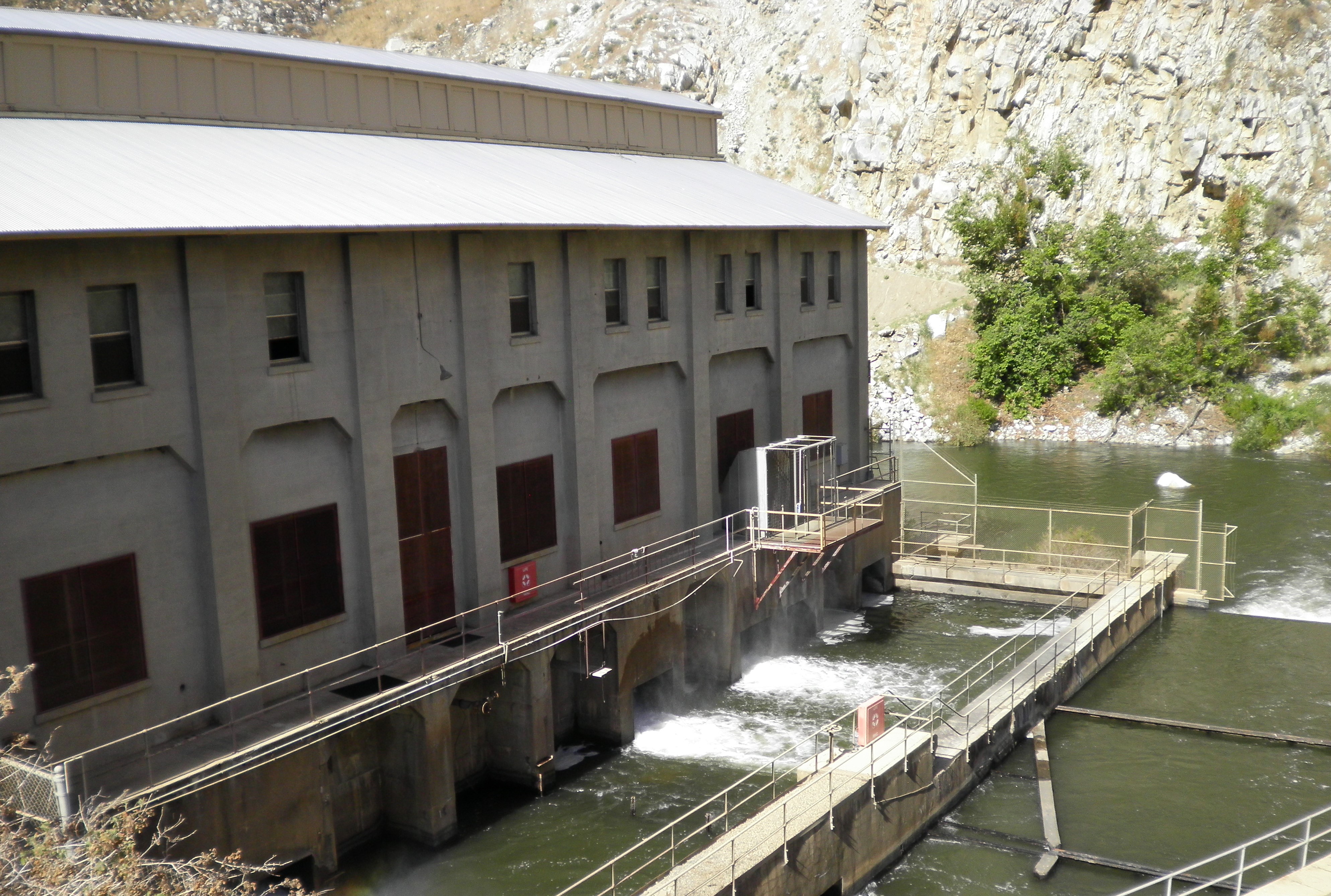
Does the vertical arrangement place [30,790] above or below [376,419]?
below

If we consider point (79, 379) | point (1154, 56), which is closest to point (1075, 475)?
point (1154, 56)

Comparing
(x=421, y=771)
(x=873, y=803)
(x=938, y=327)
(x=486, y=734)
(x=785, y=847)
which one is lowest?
(x=873, y=803)

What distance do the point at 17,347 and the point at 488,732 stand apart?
11575mm

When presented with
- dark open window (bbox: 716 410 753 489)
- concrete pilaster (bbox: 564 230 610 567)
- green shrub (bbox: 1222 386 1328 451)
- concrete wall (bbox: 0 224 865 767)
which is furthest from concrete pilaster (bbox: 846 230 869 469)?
green shrub (bbox: 1222 386 1328 451)

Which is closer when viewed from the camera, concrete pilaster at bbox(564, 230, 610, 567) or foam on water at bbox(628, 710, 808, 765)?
foam on water at bbox(628, 710, 808, 765)

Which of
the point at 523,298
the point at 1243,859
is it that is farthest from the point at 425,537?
the point at 1243,859

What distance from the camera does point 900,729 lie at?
2286 centimetres

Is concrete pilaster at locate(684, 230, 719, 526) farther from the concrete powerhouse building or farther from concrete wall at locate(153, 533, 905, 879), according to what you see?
concrete wall at locate(153, 533, 905, 879)

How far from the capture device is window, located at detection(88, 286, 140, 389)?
17297mm

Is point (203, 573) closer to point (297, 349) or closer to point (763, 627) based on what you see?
point (297, 349)

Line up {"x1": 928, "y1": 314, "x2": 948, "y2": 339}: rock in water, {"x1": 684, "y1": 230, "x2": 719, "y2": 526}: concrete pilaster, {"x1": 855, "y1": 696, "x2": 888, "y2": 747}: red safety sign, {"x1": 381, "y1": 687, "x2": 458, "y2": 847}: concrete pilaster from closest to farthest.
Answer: {"x1": 381, "y1": 687, "x2": 458, "y2": 847}: concrete pilaster → {"x1": 855, "y1": 696, "x2": 888, "y2": 747}: red safety sign → {"x1": 684, "y1": 230, "x2": 719, "y2": 526}: concrete pilaster → {"x1": 928, "y1": 314, "x2": 948, "y2": 339}: rock in water

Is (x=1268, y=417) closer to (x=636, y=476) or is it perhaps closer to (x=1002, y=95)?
(x=1002, y=95)

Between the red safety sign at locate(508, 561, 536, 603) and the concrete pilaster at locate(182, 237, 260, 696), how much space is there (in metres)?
6.48

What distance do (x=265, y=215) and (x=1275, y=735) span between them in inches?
910
